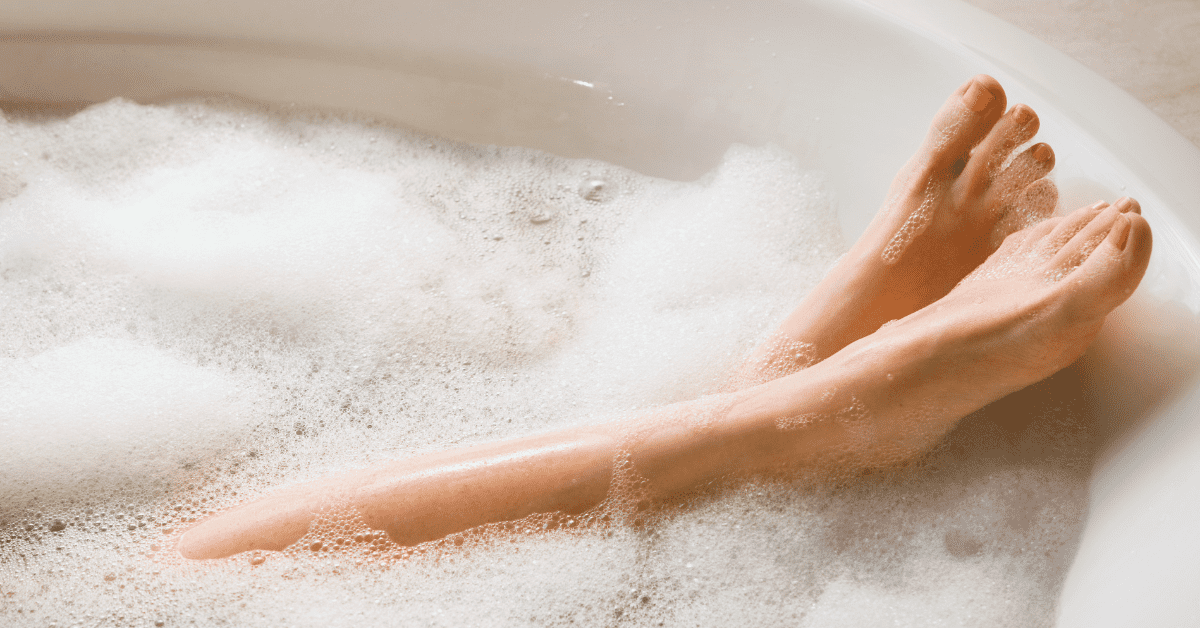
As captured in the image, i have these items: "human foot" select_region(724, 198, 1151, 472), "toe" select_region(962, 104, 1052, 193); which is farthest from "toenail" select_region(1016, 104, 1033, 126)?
"human foot" select_region(724, 198, 1151, 472)

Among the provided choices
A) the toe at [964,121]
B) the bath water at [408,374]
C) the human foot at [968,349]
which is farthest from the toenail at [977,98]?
the bath water at [408,374]

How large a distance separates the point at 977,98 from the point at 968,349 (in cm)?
27

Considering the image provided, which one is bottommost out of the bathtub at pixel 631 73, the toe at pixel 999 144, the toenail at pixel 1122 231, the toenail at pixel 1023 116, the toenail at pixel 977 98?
the toenail at pixel 1122 231

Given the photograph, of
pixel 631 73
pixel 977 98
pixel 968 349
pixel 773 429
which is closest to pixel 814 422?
pixel 773 429

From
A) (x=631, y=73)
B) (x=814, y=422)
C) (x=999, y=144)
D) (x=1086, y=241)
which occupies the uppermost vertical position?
(x=631, y=73)

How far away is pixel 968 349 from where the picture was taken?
0.69m

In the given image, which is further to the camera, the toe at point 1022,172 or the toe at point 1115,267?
the toe at point 1022,172

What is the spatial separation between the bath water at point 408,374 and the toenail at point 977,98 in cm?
25

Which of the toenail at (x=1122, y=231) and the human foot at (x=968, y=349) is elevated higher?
the toenail at (x=1122, y=231)

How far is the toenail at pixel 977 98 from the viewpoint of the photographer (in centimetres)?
79

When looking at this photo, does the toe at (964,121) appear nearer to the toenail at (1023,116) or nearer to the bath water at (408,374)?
the toenail at (1023,116)

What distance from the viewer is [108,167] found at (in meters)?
1.11

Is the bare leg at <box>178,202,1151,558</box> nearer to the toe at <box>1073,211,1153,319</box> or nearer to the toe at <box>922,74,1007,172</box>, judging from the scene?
the toe at <box>1073,211,1153,319</box>

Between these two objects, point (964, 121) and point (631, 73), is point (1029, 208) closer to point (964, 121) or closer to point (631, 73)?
point (964, 121)
